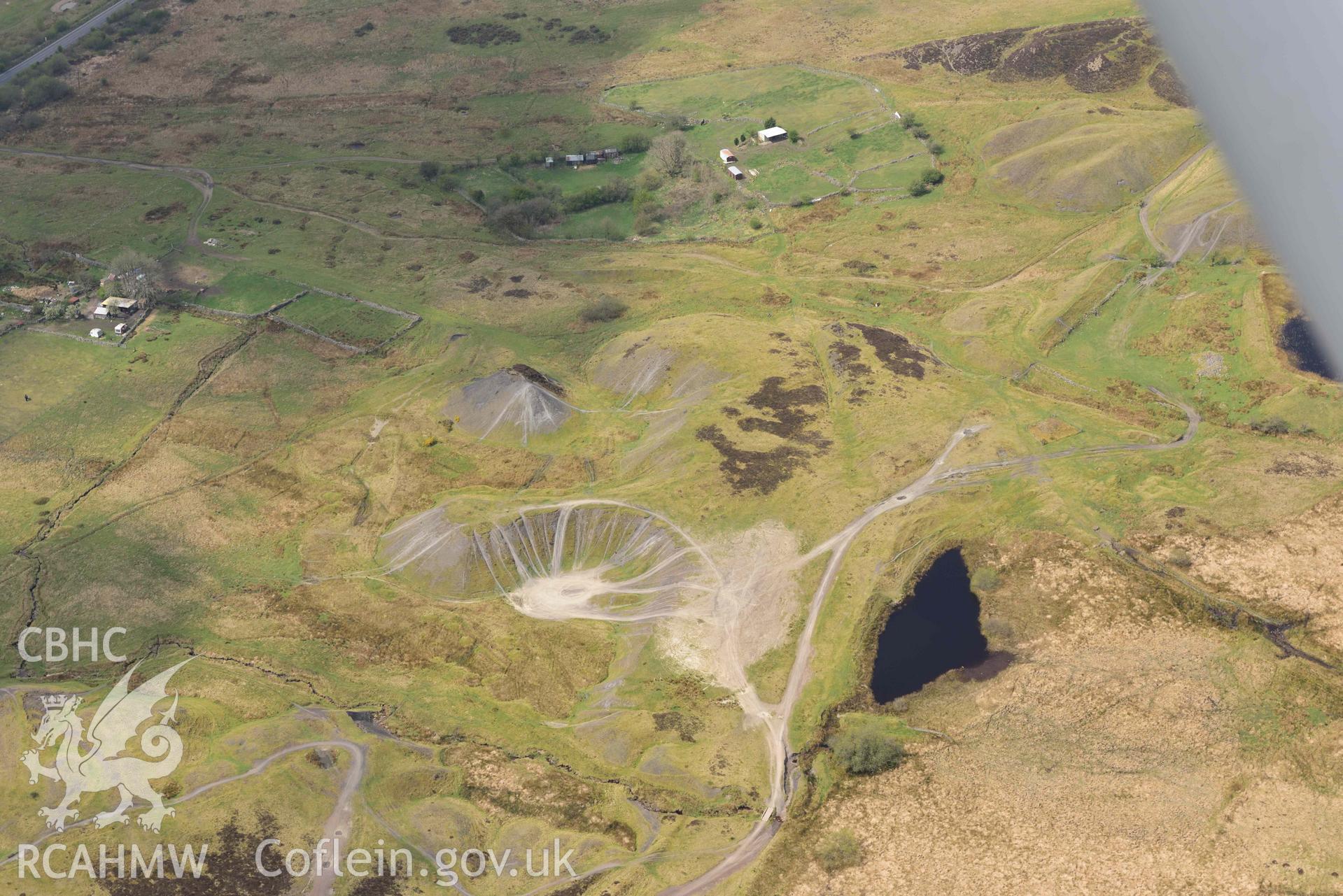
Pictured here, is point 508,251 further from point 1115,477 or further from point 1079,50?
point 1079,50

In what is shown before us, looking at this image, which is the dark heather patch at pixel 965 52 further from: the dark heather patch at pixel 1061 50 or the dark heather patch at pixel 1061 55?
the dark heather patch at pixel 1061 50

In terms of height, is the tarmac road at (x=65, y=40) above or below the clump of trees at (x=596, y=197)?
above

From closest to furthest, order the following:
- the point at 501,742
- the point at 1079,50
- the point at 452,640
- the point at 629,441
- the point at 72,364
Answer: the point at 501,742 → the point at 452,640 → the point at 629,441 → the point at 72,364 → the point at 1079,50

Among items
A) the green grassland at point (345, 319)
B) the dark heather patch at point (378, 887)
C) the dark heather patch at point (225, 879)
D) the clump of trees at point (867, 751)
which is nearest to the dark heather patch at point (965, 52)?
the green grassland at point (345, 319)

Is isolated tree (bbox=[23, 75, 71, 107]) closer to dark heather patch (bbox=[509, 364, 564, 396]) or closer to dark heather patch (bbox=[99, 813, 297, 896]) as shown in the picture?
dark heather patch (bbox=[509, 364, 564, 396])

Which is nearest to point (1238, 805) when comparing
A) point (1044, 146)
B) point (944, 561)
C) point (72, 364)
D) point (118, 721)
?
point (944, 561)

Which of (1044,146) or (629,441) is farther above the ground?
(1044,146)
